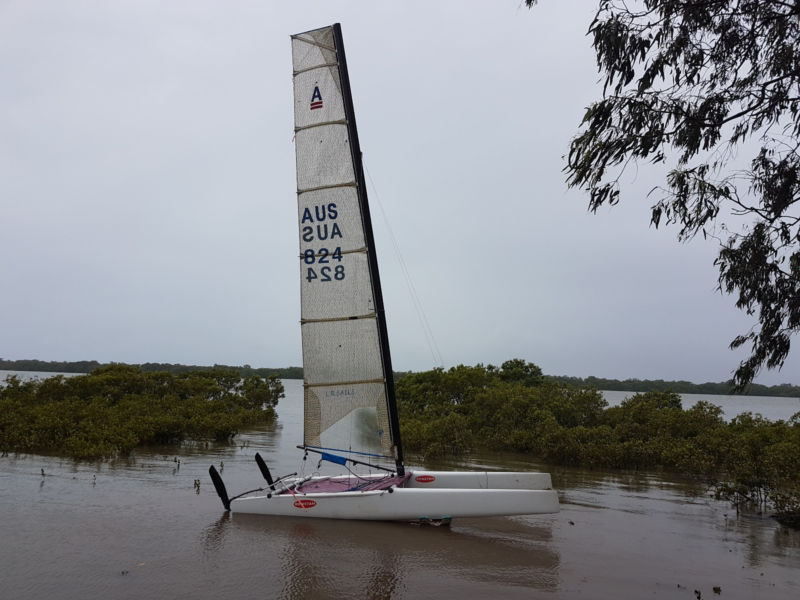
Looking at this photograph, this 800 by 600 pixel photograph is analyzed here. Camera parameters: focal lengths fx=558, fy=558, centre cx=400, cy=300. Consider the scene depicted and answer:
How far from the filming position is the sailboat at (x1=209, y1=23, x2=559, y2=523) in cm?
990

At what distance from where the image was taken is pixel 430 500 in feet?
28.2

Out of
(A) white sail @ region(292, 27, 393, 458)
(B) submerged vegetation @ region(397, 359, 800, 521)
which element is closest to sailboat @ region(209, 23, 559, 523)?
(A) white sail @ region(292, 27, 393, 458)

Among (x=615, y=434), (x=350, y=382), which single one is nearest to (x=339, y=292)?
(x=350, y=382)

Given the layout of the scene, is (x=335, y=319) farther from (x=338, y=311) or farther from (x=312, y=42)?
(x=312, y=42)

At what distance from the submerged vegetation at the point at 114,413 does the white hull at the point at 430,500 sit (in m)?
7.79

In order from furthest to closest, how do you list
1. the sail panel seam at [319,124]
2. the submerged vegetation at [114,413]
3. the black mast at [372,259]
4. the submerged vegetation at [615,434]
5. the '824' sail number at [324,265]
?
the submerged vegetation at [114,413], the submerged vegetation at [615,434], the sail panel seam at [319,124], the '824' sail number at [324,265], the black mast at [372,259]

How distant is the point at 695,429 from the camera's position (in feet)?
53.2

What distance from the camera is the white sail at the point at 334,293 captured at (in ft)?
32.8

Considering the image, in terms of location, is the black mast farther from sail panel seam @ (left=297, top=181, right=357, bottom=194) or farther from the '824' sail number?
the '824' sail number

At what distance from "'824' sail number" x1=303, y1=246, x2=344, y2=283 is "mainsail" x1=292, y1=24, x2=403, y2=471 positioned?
0.02 metres

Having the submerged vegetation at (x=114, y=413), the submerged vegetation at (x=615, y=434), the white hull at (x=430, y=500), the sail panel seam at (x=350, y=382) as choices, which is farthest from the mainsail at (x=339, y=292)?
the submerged vegetation at (x=114, y=413)

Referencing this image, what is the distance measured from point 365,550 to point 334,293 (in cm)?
438

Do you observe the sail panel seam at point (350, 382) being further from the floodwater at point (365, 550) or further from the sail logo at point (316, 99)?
the sail logo at point (316, 99)

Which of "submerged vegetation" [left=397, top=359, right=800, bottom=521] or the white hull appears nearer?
the white hull
